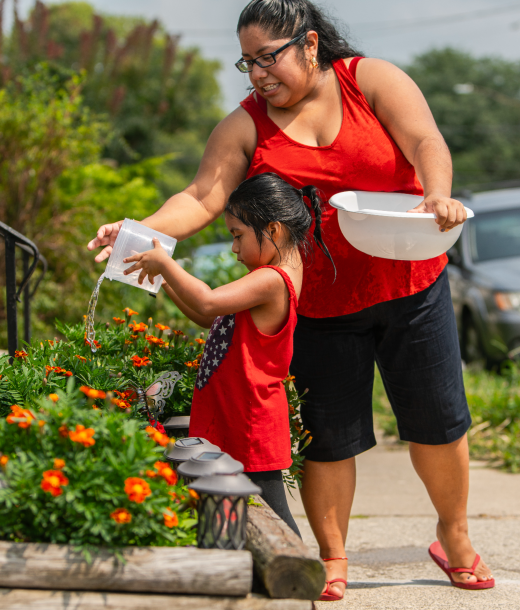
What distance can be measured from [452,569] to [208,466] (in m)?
1.31

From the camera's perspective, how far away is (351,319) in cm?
241

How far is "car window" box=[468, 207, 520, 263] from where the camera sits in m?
6.76

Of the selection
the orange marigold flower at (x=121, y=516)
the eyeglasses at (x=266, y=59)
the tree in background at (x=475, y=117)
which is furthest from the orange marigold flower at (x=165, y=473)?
the tree in background at (x=475, y=117)

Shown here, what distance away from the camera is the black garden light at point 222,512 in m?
1.62

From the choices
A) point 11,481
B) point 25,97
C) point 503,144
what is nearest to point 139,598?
point 11,481

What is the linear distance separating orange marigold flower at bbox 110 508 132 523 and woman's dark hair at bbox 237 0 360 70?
150 cm

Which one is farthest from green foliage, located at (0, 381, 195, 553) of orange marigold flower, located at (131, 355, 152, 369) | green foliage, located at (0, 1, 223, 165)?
green foliage, located at (0, 1, 223, 165)

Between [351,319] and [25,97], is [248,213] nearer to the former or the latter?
[351,319]

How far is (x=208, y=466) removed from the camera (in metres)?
1.70

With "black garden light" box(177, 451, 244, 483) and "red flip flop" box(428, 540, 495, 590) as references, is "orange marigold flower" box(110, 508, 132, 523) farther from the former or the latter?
"red flip flop" box(428, 540, 495, 590)

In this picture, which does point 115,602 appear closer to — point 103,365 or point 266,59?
point 103,365

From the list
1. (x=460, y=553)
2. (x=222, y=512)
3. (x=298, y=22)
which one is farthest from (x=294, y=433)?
(x=298, y=22)

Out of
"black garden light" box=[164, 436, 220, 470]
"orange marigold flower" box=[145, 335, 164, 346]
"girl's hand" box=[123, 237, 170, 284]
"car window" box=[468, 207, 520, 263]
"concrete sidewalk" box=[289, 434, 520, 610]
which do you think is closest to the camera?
"black garden light" box=[164, 436, 220, 470]

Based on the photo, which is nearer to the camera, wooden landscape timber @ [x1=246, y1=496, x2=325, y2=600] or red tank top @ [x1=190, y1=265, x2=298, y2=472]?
wooden landscape timber @ [x1=246, y1=496, x2=325, y2=600]
